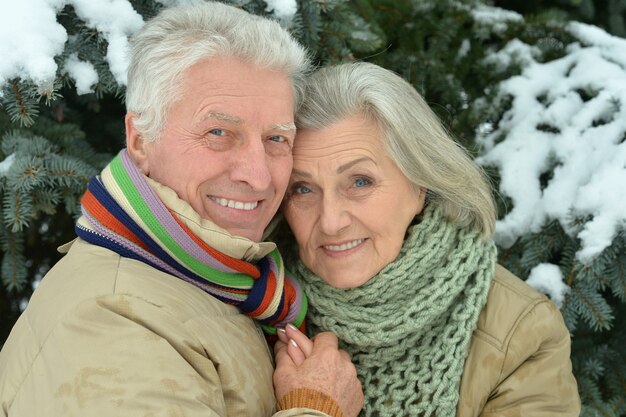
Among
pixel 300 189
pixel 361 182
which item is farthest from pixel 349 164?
pixel 300 189

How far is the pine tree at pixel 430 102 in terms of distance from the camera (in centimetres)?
246

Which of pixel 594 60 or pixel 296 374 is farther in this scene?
pixel 594 60

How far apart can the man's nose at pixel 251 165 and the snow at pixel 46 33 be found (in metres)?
0.54

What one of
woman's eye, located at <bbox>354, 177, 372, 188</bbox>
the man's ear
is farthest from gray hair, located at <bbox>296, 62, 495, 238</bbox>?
the man's ear

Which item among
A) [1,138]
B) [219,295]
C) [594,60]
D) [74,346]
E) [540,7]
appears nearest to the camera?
[74,346]

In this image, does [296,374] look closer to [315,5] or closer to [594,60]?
[315,5]

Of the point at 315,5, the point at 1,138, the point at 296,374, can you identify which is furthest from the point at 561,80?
the point at 1,138

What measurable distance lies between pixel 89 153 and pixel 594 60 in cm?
225

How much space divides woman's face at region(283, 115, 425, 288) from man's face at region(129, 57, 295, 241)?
0.65 feet

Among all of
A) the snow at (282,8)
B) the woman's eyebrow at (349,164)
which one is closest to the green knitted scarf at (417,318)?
the woman's eyebrow at (349,164)

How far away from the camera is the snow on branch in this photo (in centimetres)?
270

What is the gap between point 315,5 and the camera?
8.89 ft

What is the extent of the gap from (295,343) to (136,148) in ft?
2.70

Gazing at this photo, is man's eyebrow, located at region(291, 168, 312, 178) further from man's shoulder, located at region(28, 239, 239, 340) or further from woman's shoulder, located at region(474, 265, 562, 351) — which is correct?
woman's shoulder, located at region(474, 265, 562, 351)
